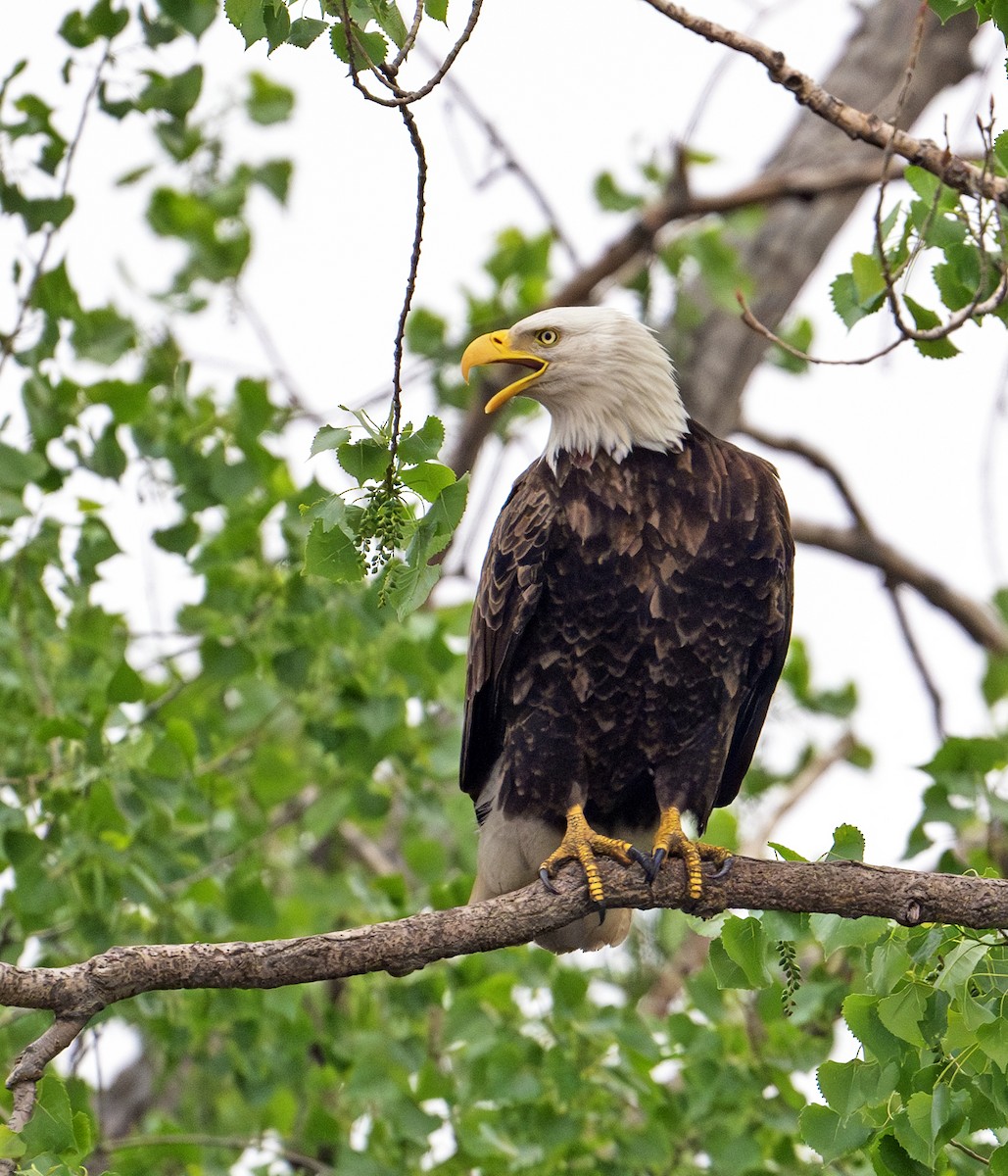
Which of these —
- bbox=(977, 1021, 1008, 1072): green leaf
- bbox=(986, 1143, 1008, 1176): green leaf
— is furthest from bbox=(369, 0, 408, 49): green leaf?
bbox=(986, 1143, 1008, 1176): green leaf

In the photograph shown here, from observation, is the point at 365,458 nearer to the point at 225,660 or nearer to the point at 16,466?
the point at 16,466

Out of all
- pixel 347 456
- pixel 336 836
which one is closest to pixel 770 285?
pixel 336 836

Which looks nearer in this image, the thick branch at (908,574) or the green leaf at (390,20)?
the green leaf at (390,20)

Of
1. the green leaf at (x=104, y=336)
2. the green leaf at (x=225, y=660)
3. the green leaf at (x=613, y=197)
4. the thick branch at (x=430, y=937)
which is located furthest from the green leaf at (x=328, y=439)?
the green leaf at (x=613, y=197)

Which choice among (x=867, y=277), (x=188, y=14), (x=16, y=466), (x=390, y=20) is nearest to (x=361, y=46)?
(x=390, y=20)

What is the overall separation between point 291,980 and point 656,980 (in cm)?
434

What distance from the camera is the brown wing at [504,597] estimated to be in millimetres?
3883

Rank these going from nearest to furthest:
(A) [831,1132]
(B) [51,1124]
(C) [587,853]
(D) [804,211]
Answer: (B) [51,1124] < (A) [831,1132] < (C) [587,853] < (D) [804,211]

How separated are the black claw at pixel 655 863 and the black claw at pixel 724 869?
19 centimetres

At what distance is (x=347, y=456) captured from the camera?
102 inches

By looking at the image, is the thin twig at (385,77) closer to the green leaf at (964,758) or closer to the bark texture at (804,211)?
the green leaf at (964,758)

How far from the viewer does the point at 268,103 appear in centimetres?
565

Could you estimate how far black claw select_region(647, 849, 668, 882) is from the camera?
365cm

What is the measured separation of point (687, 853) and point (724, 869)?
0.99 ft
